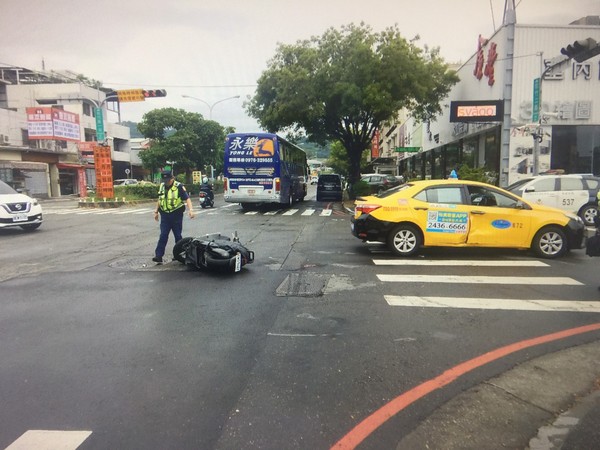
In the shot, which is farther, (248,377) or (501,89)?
(501,89)

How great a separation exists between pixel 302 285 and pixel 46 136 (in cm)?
3851

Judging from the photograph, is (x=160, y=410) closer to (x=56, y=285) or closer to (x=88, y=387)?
(x=88, y=387)

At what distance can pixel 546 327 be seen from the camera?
4977 millimetres

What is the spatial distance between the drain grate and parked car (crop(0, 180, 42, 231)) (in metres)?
10.1

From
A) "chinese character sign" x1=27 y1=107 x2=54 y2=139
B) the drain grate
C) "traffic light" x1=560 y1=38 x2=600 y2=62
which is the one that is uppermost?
"chinese character sign" x1=27 y1=107 x2=54 y2=139

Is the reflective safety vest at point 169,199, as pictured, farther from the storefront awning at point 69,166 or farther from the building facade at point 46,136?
the storefront awning at point 69,166

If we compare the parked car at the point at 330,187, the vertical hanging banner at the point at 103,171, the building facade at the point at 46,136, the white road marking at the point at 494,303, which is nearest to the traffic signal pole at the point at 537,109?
the parked car at the point at 330,187

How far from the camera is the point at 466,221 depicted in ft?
28.8

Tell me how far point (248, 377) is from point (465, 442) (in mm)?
1769

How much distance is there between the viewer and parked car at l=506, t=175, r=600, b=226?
1350 centimetres

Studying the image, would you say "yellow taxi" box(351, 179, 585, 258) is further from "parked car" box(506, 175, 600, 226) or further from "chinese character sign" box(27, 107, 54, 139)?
"chinese character sign" box(27, 107, 54, 139)

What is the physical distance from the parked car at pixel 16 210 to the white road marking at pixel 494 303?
12.1 meters

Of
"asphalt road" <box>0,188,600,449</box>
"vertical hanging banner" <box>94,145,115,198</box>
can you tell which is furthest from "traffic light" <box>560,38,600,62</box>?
"vertical hanging banner" <box>94,145,115,198</box>

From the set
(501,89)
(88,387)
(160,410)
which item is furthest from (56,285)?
(501,89)
